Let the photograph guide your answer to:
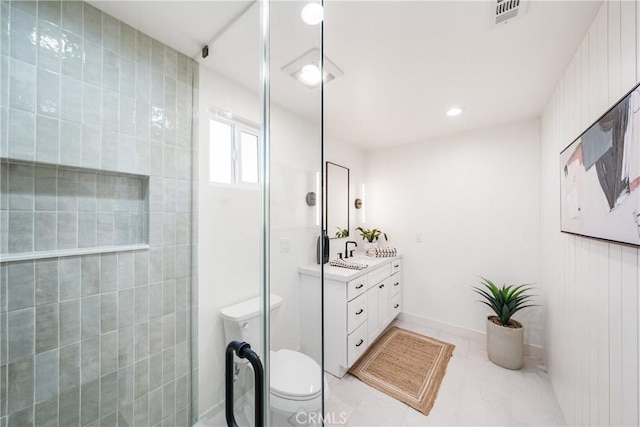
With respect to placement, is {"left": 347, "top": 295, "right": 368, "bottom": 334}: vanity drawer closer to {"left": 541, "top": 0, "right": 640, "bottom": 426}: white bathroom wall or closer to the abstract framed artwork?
{"left": 541, "top": 0, "right": 640, "bottom": 426}: white bathroom wall

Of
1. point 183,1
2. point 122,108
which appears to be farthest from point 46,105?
point 183,1

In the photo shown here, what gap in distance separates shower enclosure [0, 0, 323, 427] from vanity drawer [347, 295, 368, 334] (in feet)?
2.77

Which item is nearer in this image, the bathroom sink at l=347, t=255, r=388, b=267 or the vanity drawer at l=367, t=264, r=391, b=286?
the vanity drawer at l=367, t=264, r=391, b=286

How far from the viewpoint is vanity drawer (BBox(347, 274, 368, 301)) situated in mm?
1902

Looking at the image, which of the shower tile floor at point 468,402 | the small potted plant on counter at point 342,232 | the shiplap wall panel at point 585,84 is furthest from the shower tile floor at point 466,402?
the shiplap wall panel at point 585,84

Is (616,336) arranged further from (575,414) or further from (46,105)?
(46,105)

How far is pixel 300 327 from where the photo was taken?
3.71 feet

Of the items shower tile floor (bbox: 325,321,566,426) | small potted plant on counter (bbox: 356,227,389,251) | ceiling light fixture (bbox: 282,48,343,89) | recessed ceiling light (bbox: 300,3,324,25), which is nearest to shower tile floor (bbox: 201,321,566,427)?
shower tile floor (bbox: 325,321,566,426)

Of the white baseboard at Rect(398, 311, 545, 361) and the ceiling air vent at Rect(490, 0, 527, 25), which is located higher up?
the ceiling air vent at Rect(490, 0, 527, 25)

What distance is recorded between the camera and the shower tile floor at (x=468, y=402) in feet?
5.04

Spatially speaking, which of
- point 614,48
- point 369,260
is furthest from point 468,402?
point 614,48

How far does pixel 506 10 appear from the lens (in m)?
1.07

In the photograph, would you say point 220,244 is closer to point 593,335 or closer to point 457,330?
point 593,335

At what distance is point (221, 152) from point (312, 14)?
0.90 meters
